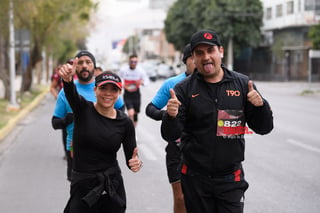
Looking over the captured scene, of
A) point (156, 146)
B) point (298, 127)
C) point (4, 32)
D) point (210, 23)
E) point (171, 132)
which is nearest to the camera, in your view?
point (171, 132)

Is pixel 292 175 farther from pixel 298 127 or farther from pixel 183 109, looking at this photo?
pixel 298 127

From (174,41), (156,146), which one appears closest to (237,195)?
(156,146)

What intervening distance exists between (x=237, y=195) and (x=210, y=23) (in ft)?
178

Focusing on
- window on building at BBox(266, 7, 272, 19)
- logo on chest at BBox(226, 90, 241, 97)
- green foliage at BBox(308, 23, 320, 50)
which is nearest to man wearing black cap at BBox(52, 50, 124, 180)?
logo on chest at BBox(226, 90, 241, 97)

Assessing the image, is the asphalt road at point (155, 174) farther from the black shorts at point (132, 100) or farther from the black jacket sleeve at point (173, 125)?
the black jacket sleeve at point (173, 125)

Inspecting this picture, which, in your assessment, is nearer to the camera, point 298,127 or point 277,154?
point 277,154

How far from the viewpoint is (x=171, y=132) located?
3.96 meters

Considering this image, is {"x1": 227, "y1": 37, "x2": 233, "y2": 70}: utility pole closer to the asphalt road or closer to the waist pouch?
the asphalt road

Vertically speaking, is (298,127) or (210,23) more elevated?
(210,23)

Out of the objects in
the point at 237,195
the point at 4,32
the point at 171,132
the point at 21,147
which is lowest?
the point at 21,147

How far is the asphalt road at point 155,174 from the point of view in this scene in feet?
23.8

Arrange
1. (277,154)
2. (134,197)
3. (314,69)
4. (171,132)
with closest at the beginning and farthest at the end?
(171,132)
(134,197)
(277,154)
(314,69)

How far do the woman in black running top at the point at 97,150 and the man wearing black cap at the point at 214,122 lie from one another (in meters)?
0.51

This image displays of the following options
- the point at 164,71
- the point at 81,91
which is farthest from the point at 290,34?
the point at 81,91
